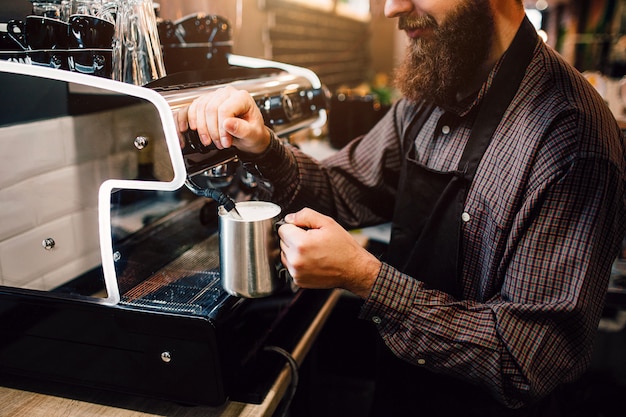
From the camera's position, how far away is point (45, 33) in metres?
1.05

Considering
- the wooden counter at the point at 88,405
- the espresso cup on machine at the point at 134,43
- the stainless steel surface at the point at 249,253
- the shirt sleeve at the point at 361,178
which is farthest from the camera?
the shirt sleeve at the point at 361,178

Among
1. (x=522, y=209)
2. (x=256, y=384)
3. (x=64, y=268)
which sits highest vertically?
(x=522, y=209)

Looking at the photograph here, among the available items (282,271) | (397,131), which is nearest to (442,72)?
(397,131)

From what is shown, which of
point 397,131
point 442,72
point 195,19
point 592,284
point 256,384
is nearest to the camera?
point 592,284

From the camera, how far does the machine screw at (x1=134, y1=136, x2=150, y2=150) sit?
0.93m

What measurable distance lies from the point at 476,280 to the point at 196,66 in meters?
0.94

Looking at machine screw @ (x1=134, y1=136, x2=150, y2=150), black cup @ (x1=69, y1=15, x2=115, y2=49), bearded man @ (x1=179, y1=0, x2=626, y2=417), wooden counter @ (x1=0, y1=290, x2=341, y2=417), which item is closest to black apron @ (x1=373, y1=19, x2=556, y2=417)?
bearded man @ (x1=179, y1=0, x2=626, y2=417)

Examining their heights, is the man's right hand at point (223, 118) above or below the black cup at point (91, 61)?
below

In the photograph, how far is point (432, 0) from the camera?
3.79 ft

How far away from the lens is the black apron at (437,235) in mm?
1166

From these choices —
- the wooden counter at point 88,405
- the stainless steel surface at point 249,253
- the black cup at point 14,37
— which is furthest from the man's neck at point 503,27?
the black cup at point 14,37

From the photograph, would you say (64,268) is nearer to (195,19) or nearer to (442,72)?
(195,19)

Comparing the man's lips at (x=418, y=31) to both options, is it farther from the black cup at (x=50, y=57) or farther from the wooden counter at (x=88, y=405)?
the wooden counter at (x=88, y=405)

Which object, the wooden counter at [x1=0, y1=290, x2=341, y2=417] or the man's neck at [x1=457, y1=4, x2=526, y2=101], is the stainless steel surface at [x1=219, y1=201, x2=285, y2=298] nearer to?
the wooden counter at [x1=0, y1=290, x2=341, y2=417]
